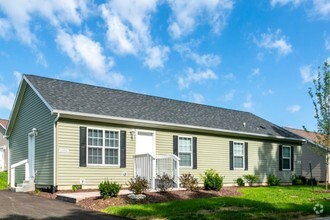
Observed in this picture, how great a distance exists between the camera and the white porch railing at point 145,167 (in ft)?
50.2

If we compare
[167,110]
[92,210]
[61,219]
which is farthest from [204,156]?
[61,219]

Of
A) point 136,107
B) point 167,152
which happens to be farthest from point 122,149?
point 136,107

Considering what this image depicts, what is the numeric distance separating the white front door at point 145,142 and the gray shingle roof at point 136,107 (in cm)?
68

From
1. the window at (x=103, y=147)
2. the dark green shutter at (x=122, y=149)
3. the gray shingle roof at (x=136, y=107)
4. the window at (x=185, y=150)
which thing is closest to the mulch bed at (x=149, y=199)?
the dark green shutter at (x=122, y=149)

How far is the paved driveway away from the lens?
968cm

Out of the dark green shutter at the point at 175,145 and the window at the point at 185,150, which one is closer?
the dark green shutter at the point at 175,145

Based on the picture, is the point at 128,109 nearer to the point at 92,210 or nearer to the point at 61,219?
the point at 92,210

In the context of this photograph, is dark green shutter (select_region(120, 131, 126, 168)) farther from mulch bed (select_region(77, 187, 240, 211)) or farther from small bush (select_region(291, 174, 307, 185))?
small bush (select_region(291, 174, 307, 185))

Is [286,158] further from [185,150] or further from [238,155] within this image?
[185,150]

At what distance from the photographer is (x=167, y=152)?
1845 centimetres

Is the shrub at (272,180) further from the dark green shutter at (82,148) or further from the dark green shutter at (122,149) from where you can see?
the dark green shutter at (82,148)

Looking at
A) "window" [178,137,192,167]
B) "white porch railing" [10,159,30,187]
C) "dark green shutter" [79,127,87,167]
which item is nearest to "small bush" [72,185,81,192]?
"dark green shutter" [79,127,87,167]

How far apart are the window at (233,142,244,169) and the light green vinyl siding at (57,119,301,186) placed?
0.30m

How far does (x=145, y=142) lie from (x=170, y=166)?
2091 millimetres
